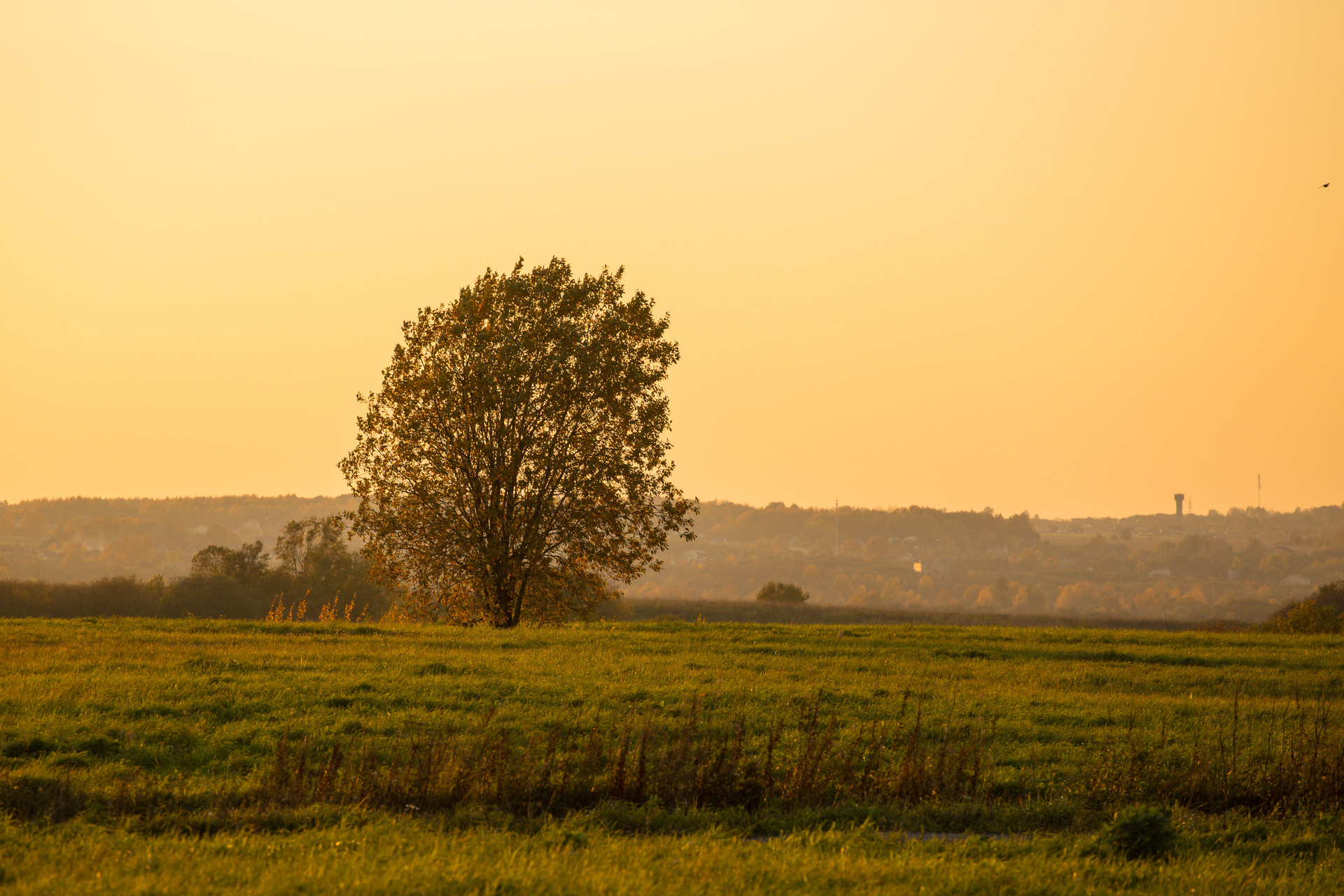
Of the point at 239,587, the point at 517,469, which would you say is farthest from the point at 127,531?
the point at 517,469

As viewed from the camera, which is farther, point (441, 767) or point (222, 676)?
point (222, 676)

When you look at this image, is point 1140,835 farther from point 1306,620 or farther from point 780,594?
point 780,594

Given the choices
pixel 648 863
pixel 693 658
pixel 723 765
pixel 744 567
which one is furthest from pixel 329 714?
pixel 744 567

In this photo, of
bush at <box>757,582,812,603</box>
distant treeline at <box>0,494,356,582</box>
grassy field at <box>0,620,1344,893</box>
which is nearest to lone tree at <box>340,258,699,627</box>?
grassy field at <box>0,620,1344,893</box>

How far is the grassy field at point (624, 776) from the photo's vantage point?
31.7 ft

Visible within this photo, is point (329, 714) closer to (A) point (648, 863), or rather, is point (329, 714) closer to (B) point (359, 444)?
(A) point (648, 863)

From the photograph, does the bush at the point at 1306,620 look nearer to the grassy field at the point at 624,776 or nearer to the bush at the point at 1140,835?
the grassy field at the point at 624,776

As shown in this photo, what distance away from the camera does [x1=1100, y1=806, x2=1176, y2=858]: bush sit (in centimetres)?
1066

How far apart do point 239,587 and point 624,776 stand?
6530cm

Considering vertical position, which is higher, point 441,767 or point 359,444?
point 359,444

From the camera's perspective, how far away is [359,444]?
3369 cm

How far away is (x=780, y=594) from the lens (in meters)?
83.9

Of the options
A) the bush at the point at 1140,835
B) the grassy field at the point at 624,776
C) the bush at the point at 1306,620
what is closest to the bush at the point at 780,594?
the bush at the point at 1306,620

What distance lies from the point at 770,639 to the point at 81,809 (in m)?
19.2
